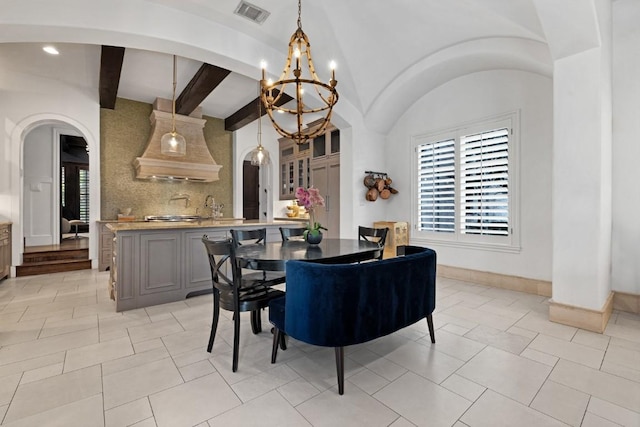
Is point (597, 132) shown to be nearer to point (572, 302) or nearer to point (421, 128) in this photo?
point (572, 302)

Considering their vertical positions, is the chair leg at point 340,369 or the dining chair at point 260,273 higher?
the dining chair at point 260,273

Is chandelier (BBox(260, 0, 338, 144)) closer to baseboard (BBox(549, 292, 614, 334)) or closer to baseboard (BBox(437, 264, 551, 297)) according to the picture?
baseboard (BBox(549, 292, 614, 334))

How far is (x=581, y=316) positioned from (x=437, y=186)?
2509 mm

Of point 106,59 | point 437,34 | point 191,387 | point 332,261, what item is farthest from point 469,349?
point 106,59

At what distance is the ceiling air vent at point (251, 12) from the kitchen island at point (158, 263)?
100 inches

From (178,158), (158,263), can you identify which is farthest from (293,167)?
(158,263)

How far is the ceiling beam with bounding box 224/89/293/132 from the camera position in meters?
5.68

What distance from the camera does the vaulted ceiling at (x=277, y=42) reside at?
2.88 m

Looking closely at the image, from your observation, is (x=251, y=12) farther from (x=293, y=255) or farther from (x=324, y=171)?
(x=324, y=171)

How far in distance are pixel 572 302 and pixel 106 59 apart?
6.02m

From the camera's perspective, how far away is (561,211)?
287cm

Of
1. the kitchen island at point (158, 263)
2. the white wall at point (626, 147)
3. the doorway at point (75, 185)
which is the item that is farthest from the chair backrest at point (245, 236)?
the doorway at point (75, 185)

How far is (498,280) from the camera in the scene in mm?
4137

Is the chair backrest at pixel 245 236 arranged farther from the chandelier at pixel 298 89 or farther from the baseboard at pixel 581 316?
the baseboard at pixel 581 316
